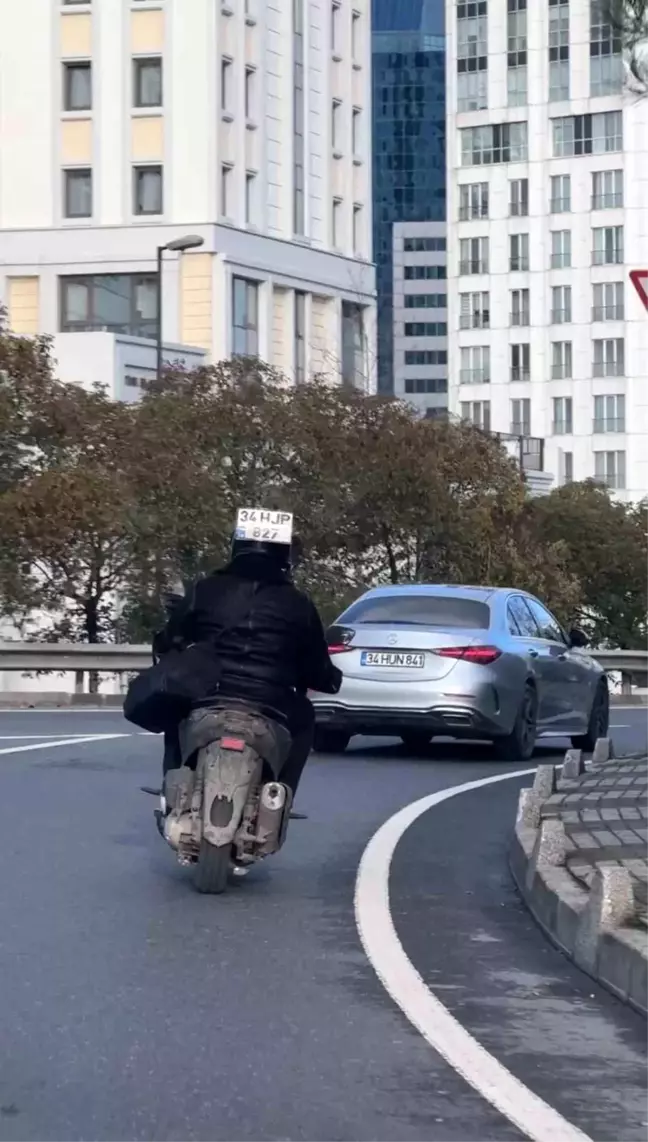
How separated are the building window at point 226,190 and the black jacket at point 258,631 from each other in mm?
70914

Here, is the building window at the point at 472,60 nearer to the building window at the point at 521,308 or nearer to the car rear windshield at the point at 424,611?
the building window at the point at 521,308

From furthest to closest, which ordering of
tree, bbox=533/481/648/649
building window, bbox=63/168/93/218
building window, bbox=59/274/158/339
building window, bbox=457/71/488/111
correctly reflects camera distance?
building window, bbox=457/71/488/111 → building window, bbox=63/168/93/218 → building window, bbox=59/274/158/339 → tree, bbox=533/481/648/649

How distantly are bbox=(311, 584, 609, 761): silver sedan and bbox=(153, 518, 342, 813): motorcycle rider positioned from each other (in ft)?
23.0

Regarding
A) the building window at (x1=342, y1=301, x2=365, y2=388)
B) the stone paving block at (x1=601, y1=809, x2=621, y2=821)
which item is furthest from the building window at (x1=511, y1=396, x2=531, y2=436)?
the stone paving block at (x1=601, y1=809, x2=621, y2=821)

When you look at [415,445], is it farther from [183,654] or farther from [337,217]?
[337,217]

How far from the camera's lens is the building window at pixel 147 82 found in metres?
79.6

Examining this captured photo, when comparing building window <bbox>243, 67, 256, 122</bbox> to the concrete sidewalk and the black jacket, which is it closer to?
the concrete sidewalk

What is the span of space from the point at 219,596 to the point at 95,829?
2.54m

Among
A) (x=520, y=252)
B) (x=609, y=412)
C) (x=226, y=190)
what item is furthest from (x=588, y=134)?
(x=226, y=190)

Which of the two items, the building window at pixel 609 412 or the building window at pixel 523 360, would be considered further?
the building window at pixel 523 360

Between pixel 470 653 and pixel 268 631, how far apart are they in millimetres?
8311

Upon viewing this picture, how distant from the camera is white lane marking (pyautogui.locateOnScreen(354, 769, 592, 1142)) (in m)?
6.13

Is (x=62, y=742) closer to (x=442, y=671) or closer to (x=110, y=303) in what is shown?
(x=442, y=671)

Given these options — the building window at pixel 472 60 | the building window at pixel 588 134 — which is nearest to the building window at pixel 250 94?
the building window at pixel 588 134
